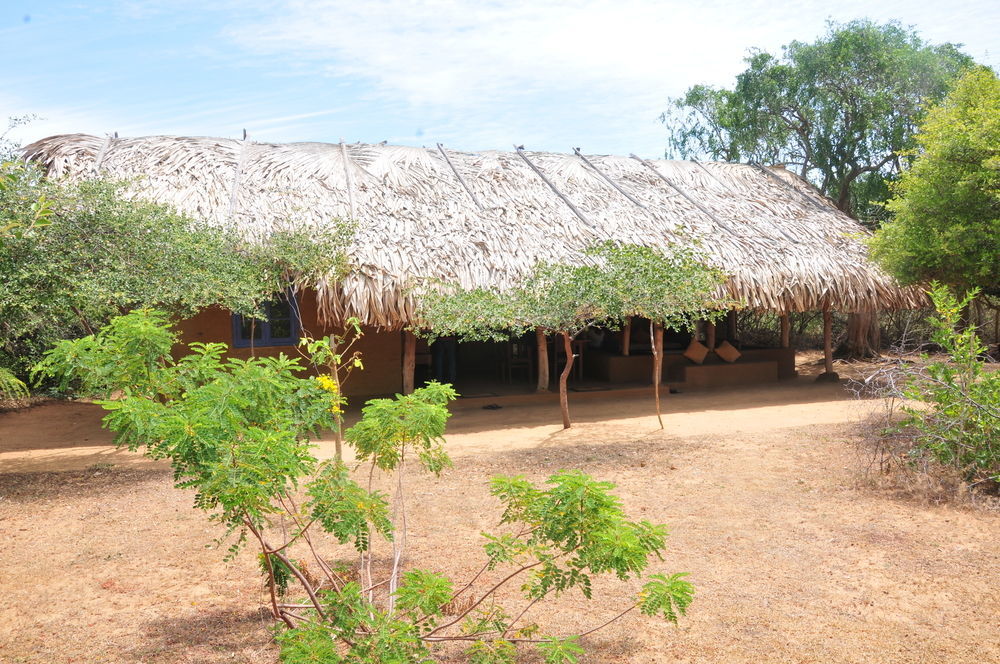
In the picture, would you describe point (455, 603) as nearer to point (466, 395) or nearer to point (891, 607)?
point (891, 607)

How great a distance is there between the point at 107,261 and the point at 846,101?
14.3 m

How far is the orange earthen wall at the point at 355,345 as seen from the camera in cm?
1098

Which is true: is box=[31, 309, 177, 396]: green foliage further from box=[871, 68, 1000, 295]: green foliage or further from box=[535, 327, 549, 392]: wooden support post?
box=[535, 327, 549, 392]: wooden support post

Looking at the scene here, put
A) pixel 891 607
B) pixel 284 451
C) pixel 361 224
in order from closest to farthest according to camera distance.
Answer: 1. pixel 284 451
2. pixel 891 607
3. pixel 361 224

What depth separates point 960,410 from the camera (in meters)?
6.00

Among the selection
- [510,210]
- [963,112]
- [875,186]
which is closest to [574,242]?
[510,210]

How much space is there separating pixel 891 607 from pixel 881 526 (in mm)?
1351

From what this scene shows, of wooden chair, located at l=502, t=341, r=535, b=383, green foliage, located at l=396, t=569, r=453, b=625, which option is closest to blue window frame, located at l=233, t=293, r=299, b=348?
wooden chair, located at l=502, t=341, r=535, b=383

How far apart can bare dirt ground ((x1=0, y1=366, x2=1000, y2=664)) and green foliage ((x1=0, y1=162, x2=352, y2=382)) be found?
5.33ft

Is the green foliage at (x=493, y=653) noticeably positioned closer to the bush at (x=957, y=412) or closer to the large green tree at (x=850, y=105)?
the bush at (x=957, y=412)

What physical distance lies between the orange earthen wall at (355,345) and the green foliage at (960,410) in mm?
7408

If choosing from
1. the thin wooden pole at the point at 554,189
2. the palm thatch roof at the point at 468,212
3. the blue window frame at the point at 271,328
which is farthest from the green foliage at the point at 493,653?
the thin wooden pole at the point at 554,189

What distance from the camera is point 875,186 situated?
1669 cm

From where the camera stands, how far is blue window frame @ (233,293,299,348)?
11070mm
